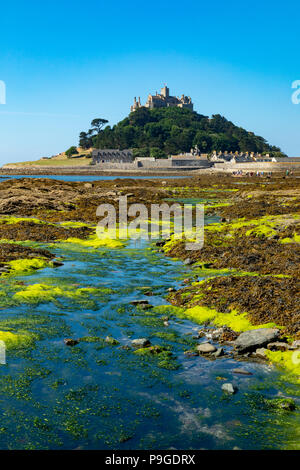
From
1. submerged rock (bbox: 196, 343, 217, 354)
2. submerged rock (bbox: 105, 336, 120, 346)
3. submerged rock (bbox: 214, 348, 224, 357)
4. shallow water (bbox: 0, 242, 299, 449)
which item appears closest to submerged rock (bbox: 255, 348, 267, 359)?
shallow water (bbox: 0, 242, 299, 449)

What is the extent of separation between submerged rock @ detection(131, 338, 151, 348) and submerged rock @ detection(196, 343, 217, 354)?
1087 mm

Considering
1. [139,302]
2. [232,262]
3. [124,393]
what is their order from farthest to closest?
[232,262] → [139,302] → [124,393]

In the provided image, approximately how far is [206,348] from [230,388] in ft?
5.31

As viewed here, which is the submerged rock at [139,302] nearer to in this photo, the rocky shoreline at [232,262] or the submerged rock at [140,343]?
the rocky shoreline at [232,262]

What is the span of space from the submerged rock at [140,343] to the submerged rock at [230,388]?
2.20 m

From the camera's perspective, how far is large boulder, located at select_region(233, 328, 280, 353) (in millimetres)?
8773

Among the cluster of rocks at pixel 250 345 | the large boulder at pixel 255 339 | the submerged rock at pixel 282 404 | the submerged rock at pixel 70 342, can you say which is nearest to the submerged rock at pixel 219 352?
the cluster of rocks at pixel 250 345

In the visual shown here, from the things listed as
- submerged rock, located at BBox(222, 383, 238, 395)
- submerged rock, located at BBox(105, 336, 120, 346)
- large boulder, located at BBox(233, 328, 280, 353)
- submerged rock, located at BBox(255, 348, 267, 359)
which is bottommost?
submerged rock, located at BBox(222, 383, 238, 395)

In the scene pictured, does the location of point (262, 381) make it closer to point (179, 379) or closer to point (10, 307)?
point (179, 379)

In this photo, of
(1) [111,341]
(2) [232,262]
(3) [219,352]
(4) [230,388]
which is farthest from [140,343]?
(2) [232,262]

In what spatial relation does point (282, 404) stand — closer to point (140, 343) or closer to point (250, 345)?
point (250, 345)

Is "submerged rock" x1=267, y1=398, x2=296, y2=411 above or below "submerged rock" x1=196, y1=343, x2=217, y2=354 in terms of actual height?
below

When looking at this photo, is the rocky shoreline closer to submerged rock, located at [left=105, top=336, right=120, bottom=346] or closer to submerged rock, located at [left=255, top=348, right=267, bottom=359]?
submerged rock, located at [left=255, top=348, right=267, bottom=359]

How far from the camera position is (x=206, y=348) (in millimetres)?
8836
